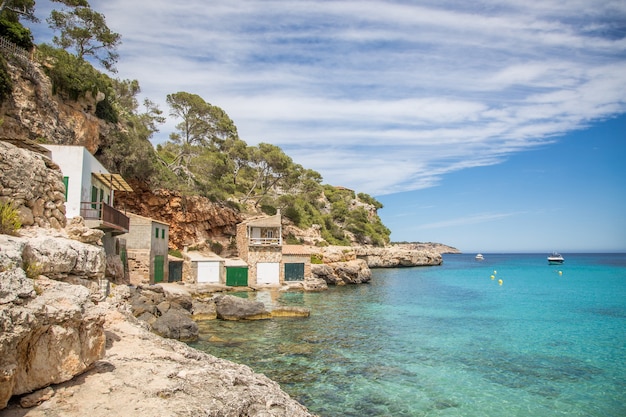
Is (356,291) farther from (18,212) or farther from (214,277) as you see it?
(18,212)

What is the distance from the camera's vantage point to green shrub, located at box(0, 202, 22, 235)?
22.2ft

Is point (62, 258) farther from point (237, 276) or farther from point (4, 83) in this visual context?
point (237, 276)

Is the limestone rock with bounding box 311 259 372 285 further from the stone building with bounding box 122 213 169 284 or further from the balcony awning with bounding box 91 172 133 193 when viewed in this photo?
the balcony awning with bounding box 91 172 133 193

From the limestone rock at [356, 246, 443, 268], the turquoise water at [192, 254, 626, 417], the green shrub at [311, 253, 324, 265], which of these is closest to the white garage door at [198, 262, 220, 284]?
the turquoise water at [192, 254, 626, 417]

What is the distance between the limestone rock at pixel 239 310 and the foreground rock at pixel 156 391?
14.2 metres

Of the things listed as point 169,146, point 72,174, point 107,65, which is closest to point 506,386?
point 72,174

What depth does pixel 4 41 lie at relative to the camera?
24781mm

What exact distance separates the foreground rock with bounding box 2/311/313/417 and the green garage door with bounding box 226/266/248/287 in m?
30.1

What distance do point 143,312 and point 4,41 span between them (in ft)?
65.9

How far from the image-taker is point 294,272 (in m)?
40.9

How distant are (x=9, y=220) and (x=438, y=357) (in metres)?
15.2

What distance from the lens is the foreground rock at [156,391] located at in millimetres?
5348

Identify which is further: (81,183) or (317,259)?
(317,259)

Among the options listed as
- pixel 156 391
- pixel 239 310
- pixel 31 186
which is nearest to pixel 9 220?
pixel 31 186
